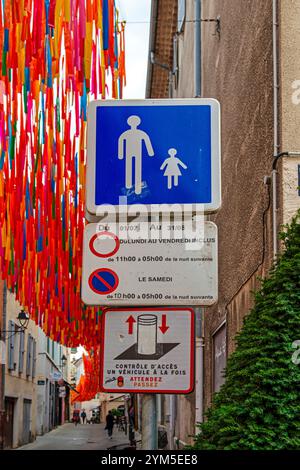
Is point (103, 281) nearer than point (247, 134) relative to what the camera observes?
Yes

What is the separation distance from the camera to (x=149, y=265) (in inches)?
158

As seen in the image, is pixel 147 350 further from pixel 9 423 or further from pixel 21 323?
pixel 9 423

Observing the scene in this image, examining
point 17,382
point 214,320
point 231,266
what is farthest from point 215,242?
point 17,382

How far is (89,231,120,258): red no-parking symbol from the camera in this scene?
13.3ft

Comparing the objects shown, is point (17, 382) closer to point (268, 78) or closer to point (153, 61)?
point (153, 61)

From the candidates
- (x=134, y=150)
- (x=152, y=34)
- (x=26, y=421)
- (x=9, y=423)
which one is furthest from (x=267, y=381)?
(x=26, y=421)

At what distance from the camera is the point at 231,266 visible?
10.5 m

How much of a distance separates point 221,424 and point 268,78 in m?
3.81

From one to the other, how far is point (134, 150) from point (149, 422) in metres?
1.35

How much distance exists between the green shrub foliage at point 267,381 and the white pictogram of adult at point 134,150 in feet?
4.21

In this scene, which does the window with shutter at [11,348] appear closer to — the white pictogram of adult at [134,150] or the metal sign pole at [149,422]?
the white pictogram of adult at [134,150]

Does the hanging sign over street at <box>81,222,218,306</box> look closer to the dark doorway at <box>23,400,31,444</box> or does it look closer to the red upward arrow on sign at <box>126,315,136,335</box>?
the red upward arrow on sign at <box>126,315,136,335</box>

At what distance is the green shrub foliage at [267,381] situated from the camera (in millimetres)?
4422

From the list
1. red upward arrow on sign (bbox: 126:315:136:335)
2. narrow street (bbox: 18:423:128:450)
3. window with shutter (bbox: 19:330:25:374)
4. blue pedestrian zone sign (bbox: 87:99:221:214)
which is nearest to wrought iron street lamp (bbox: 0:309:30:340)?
window with shutter (bbox: 19:330:25:374)
